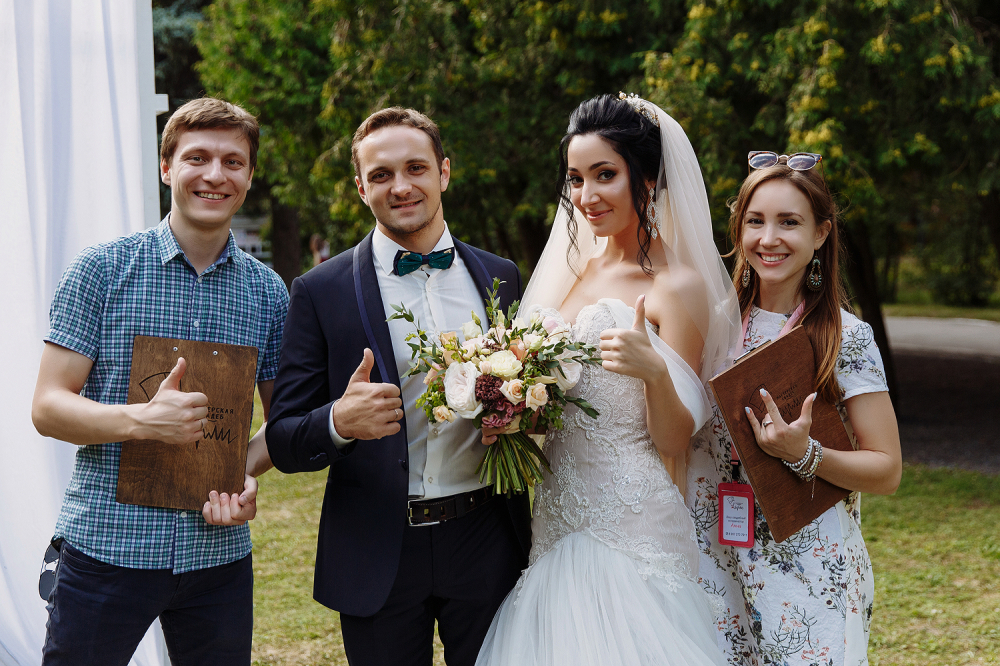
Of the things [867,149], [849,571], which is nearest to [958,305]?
[867,149]

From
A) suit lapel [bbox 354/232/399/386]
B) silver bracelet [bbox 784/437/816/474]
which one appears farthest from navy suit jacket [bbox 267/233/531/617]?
silver bracelet [bbox 784/437/816/474]

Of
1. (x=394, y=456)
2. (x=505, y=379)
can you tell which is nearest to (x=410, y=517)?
(x=394, y=456)

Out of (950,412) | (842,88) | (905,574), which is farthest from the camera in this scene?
(950,412)

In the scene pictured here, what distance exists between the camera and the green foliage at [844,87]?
6.72 metres

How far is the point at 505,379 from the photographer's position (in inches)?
93.7

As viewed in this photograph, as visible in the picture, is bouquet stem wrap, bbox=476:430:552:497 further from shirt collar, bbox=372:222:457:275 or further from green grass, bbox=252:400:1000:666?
green grass, bbox=252:400:1000:666

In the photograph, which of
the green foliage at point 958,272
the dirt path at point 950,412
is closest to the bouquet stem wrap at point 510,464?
the dirt path at point 950,412

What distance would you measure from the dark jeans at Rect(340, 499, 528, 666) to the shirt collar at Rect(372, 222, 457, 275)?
0.88 metres

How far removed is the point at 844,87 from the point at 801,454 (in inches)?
231

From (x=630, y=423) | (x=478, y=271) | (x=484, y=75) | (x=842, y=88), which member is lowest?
(x=630, y=423)

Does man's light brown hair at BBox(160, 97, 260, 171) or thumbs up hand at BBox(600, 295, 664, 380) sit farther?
man's light brown hair at BBox(160, 97, 260, 171)

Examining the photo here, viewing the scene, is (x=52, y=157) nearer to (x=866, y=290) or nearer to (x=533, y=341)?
(x=533, y=341)

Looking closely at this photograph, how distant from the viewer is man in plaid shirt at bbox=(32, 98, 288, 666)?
251 cm

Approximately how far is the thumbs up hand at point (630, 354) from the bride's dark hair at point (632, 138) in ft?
1.45
